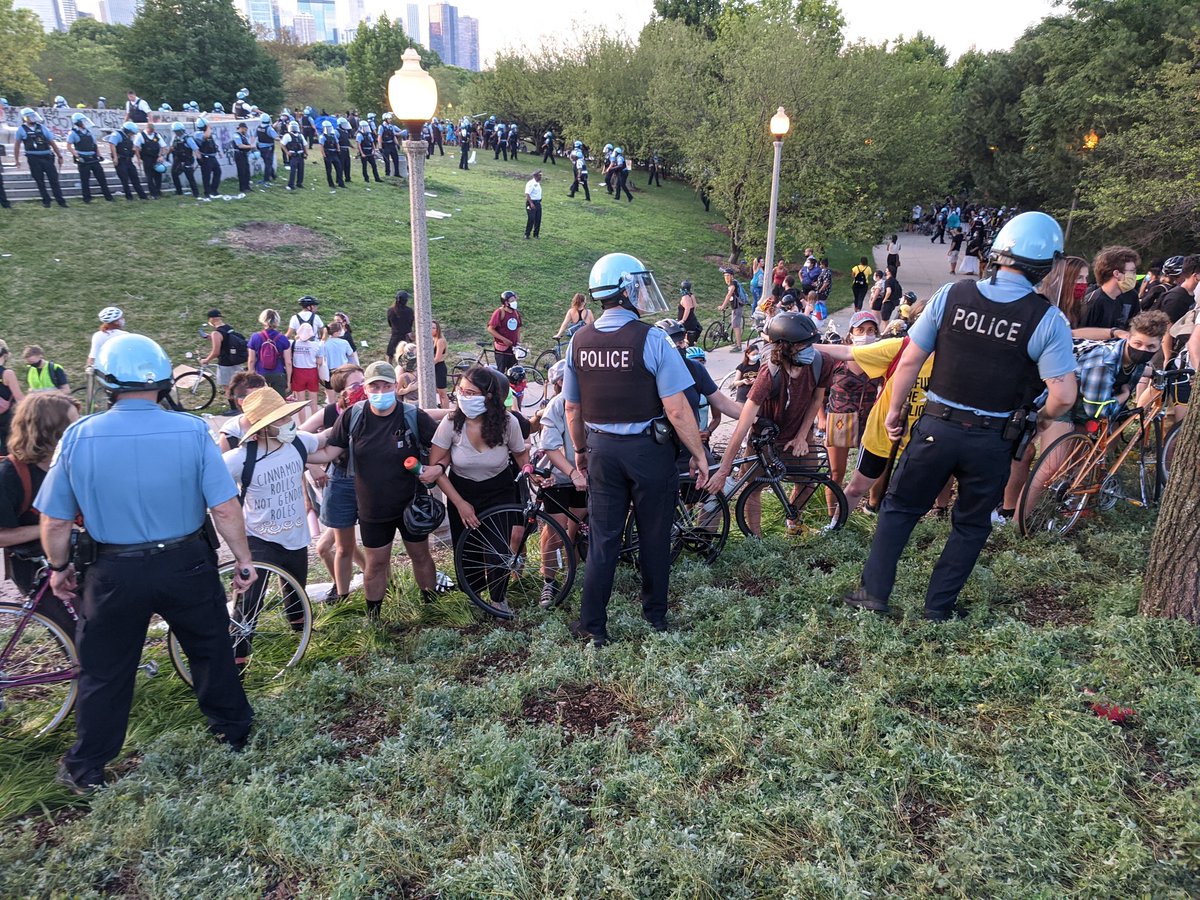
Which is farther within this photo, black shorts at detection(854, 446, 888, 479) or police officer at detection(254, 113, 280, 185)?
police officer at detection(254, 113, 280, 185)

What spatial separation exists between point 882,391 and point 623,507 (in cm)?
237

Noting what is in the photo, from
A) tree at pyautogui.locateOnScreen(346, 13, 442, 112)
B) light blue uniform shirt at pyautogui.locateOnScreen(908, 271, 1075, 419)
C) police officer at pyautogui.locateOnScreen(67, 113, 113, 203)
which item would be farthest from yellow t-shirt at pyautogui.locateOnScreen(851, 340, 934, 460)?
tree at pyautogui.locateOnScreen(346, 13, 442, 112)

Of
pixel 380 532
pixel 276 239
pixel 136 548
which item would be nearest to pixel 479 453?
pixel 380 532

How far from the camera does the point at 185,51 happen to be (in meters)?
42.3

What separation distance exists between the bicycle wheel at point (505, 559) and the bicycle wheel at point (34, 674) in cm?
221

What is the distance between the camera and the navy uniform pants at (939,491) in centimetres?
399

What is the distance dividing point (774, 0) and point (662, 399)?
88.5 ft

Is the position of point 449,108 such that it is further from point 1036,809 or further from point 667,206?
point 1036,809

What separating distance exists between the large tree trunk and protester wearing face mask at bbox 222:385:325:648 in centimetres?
475

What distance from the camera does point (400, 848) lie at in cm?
284

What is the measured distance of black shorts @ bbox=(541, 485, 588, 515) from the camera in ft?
17.5

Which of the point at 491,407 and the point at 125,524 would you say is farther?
the point at 491,407

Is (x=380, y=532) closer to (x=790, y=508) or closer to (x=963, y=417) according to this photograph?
(x=790, y=508)

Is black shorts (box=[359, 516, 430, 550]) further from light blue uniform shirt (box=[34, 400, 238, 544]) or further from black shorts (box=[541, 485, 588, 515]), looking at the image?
light blue uniform shirt (box=[34, 400, 238, 544])
